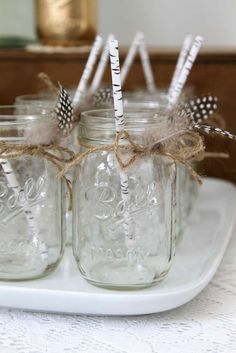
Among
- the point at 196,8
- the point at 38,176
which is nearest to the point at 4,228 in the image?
the point at 38,176

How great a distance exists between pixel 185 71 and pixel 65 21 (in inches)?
19.2

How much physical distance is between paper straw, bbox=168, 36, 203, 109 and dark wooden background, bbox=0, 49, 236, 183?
10.8 inches

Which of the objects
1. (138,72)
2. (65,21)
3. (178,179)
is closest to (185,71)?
(178,179)

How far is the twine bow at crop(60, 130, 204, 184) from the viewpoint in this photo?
57 cm

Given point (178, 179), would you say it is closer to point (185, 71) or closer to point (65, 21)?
point (185, 71)

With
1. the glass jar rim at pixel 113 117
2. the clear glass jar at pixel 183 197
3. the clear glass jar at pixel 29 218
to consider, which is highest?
the glass jar rim at pixel 113 117

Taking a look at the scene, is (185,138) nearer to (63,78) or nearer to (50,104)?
(50,104)

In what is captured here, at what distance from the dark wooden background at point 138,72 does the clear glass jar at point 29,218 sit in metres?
0.38

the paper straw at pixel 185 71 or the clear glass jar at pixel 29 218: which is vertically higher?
the paper straw at pixel 185 71

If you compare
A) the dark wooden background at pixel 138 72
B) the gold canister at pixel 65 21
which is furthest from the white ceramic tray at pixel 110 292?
the gold canister at pixel 65 21

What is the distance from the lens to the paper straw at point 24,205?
595 millimetres

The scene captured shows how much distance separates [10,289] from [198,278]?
15 centimetres

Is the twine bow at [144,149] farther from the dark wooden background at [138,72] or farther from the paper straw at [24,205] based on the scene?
the dark wooden background at [138,72]

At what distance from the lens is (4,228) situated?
62 centimetres
